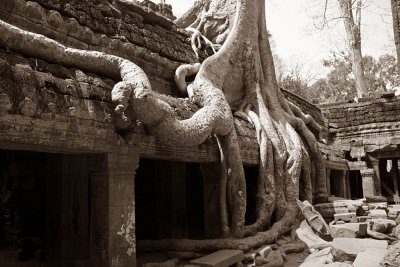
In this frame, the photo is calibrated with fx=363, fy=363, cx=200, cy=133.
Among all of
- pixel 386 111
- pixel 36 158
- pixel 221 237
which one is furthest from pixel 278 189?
pixel 386 111

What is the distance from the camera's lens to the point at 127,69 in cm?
374

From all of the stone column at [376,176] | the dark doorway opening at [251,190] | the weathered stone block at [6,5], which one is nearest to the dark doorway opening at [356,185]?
the stone column at [376,176]

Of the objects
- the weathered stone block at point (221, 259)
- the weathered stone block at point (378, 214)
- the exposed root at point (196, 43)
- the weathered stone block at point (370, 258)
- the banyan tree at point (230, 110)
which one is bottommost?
the weathered stone block at point (221, 259)

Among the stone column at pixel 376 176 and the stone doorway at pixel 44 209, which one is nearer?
the stone doorway at pixel 44 209

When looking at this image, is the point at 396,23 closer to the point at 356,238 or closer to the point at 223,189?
the point at 356,238

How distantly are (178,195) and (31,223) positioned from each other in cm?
240

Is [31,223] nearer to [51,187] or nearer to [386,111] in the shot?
[51,187]

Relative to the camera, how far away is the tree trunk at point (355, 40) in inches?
744

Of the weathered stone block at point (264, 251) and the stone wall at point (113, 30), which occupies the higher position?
the stone wall at point (113, 30)

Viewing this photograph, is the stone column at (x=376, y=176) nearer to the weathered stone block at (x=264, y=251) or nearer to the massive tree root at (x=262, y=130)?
the massive tree root at (x=262, y=130)

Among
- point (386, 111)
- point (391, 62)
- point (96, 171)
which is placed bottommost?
point (96, 171)

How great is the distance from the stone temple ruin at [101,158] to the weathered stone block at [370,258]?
0.21 metres

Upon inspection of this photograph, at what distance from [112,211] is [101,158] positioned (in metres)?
0.53

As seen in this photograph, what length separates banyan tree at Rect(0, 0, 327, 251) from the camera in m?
3.56
